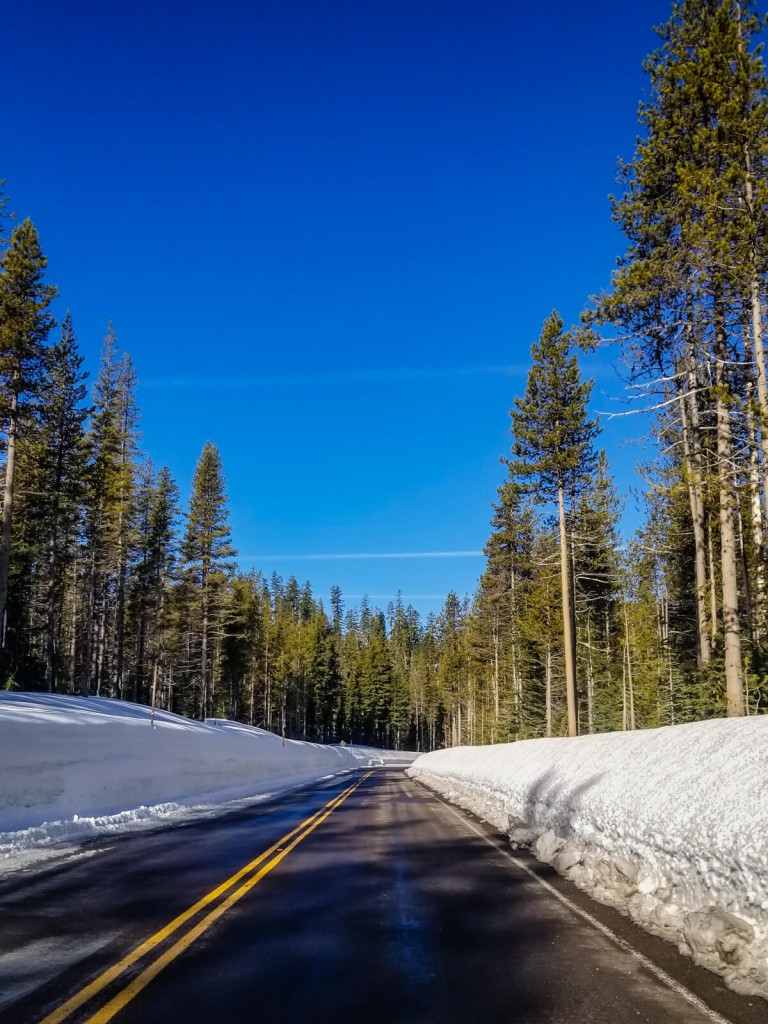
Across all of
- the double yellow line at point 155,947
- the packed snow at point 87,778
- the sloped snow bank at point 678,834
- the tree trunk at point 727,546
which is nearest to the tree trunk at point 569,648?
the tree trunk at point 727,546

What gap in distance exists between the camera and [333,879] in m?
8.44

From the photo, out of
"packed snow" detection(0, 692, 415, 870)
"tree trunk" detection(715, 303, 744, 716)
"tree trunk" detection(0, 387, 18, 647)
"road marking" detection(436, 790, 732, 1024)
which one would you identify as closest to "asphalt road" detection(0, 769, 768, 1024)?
"road marking" detection(436, 790, 732, 1024)

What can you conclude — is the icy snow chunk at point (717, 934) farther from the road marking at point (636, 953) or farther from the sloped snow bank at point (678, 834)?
the road marking at point (636, 953)

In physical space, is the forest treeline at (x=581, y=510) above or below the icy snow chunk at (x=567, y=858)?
above

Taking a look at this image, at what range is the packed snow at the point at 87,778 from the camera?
40.6 ft

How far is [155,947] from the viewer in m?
5.42

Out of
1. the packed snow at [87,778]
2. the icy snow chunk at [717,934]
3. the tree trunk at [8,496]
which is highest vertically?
the tree trunk at [8,496]

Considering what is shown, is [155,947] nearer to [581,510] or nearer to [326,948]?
[326,948]

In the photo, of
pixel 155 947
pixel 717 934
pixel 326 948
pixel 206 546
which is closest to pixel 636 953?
pixel 717 934

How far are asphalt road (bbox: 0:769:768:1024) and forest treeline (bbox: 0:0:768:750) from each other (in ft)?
31.9

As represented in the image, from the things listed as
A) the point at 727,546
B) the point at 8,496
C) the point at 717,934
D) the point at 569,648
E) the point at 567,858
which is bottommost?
the point at 567,858

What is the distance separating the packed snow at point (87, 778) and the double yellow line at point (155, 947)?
126 inches

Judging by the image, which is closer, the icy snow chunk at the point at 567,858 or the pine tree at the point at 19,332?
the icy snow chunk at the point at 567,858

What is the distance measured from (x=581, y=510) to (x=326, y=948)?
24.5 m
